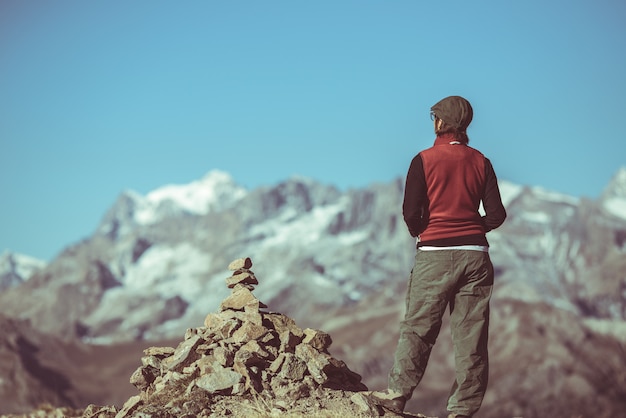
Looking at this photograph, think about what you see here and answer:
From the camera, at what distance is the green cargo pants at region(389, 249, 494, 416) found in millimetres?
9609

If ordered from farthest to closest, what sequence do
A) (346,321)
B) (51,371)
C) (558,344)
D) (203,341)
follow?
1. (346,321)
2. (51,371)
3. (558,344)
4. (203,341)

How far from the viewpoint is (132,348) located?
197750mm

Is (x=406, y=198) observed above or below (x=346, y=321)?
below

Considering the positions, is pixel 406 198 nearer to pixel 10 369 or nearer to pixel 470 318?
pixel 470 318

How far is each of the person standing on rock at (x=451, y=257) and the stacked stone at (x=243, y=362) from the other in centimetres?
109

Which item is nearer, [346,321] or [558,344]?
[558,344]

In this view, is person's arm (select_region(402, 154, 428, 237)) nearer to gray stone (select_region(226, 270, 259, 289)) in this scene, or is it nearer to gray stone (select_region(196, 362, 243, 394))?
gray stone (select_region(196, 362, 243, 394))

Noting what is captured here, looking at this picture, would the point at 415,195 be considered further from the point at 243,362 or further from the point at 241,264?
the point at 241,264

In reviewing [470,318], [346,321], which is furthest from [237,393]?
[346,321]

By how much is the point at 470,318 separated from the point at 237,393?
255 centimetres

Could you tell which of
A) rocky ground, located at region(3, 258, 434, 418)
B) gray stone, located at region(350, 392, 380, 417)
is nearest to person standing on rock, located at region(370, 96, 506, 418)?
gray stone, located at region(350, 392, 380, 417)

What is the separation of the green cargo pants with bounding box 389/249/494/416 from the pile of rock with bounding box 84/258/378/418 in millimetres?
678

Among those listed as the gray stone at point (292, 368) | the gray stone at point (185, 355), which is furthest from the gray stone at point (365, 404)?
the gray stone at point (185, 355)

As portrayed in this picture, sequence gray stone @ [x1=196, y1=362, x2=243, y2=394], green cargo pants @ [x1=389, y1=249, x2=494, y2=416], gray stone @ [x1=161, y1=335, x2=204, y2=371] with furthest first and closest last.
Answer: gray stone @ [x1=161, y1=335, x2=204, y2=371] < gray stone @ [x1=196, y1=362, x2=243, y2=394] < green cargo pants @ [x1=389, y1=249, x2=494, y2=416]
